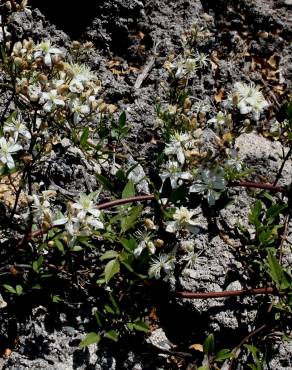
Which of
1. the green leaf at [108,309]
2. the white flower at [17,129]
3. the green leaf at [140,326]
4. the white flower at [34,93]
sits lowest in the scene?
the green leaf at [140,326]

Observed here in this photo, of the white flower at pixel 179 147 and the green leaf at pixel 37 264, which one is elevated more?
the white flower at pixel 179 147

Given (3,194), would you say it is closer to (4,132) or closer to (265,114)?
(4,132)

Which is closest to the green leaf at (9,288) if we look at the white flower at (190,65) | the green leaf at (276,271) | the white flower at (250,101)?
the green leaf at (276,271)

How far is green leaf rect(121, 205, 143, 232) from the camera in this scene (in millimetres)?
2254

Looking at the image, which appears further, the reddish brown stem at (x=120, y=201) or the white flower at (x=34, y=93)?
the reddish brown stem at (x=120, y=201)

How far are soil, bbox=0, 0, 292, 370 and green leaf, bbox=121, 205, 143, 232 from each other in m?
0.40

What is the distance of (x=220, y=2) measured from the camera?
3664mm

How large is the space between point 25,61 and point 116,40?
116 cm

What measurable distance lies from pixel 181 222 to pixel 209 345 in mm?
531

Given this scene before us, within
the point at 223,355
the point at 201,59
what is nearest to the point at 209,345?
the point at 223,355

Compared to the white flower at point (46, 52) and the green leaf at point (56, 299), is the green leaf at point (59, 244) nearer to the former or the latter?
the green leaf at point (56, 299)

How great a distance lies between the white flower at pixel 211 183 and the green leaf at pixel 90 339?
0.73 meters

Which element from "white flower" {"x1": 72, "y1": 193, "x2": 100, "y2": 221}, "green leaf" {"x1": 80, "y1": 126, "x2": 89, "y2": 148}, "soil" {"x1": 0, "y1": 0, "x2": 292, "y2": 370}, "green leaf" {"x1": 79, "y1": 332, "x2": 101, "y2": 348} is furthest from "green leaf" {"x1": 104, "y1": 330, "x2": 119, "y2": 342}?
"green leaf" {"x1": 80, "y1": 126, "x2": 89, "y2": 148}

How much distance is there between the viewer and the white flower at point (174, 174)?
238cm
